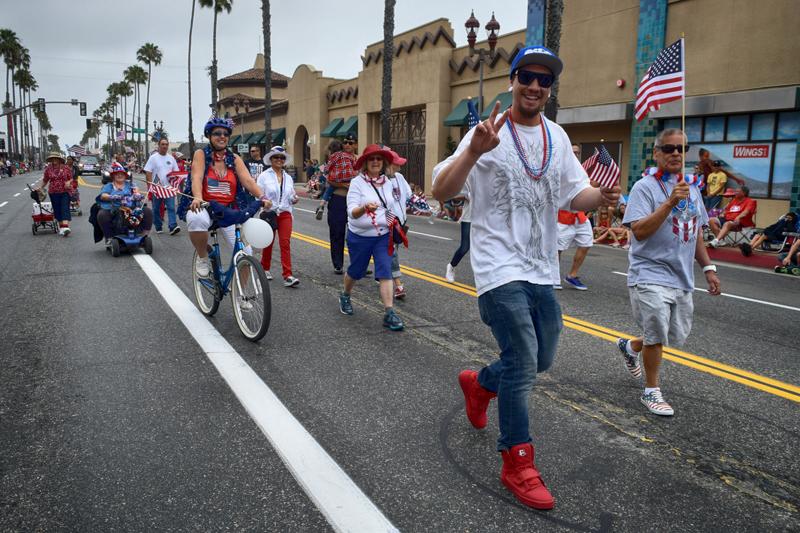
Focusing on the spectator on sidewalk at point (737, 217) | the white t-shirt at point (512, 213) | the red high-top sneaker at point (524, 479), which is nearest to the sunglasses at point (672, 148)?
the white t-shirt at point (512, 213)

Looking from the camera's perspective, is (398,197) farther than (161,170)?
No

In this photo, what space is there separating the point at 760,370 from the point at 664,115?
1543cm

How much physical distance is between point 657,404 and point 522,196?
1.90 meters

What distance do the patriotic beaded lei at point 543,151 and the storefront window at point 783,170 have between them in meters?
15.9

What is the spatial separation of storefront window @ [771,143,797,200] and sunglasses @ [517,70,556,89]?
16.0 m

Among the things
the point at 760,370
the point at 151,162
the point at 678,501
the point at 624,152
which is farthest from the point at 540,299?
the point at 624,152

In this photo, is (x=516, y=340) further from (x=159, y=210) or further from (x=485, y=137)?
(x=159, y=210)

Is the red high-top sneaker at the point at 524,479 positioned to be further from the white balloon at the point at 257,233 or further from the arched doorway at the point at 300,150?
the arched doorway at the point at 300,150

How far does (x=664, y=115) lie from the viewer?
18859 millimetres

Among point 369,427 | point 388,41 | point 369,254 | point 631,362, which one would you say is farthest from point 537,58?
point 388,41

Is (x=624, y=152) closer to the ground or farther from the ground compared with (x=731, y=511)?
farther from the ground

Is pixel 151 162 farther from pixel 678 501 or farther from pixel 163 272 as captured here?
pixel 678 501

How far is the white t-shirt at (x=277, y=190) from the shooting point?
8.48 meters

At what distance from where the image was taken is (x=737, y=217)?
542 inches
